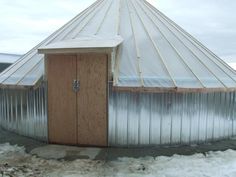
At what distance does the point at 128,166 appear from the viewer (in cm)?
681

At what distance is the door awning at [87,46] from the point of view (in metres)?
7.96

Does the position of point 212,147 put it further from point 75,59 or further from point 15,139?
point 15,139

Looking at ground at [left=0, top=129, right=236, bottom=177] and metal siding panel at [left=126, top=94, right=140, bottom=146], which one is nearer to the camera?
ground at [left=0, top=129, right=236, bottom=177]

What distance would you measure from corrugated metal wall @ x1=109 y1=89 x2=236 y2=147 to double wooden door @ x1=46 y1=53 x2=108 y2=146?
1.12ft

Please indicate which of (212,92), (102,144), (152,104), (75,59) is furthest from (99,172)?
(212,92)

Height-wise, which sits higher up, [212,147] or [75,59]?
[75,59]

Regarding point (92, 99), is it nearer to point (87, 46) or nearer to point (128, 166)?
point (87, 46)

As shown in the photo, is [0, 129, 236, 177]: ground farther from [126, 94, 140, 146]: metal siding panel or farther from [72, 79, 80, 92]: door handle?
[72, 79, 80, 92]: door handle

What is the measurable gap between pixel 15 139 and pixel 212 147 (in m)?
5.43

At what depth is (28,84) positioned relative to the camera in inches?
349

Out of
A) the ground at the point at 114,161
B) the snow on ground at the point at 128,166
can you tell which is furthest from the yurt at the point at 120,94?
the snow on ground at the point at 128,166

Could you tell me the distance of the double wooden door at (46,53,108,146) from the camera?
820 cm

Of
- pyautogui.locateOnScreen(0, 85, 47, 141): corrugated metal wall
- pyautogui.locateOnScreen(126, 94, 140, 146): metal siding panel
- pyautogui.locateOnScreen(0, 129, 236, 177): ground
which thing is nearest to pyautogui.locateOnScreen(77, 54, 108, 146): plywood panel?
pyautogui.locateOnScreen(0, 129, 236, 177): ground

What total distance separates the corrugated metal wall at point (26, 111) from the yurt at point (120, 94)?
0.03 meters
